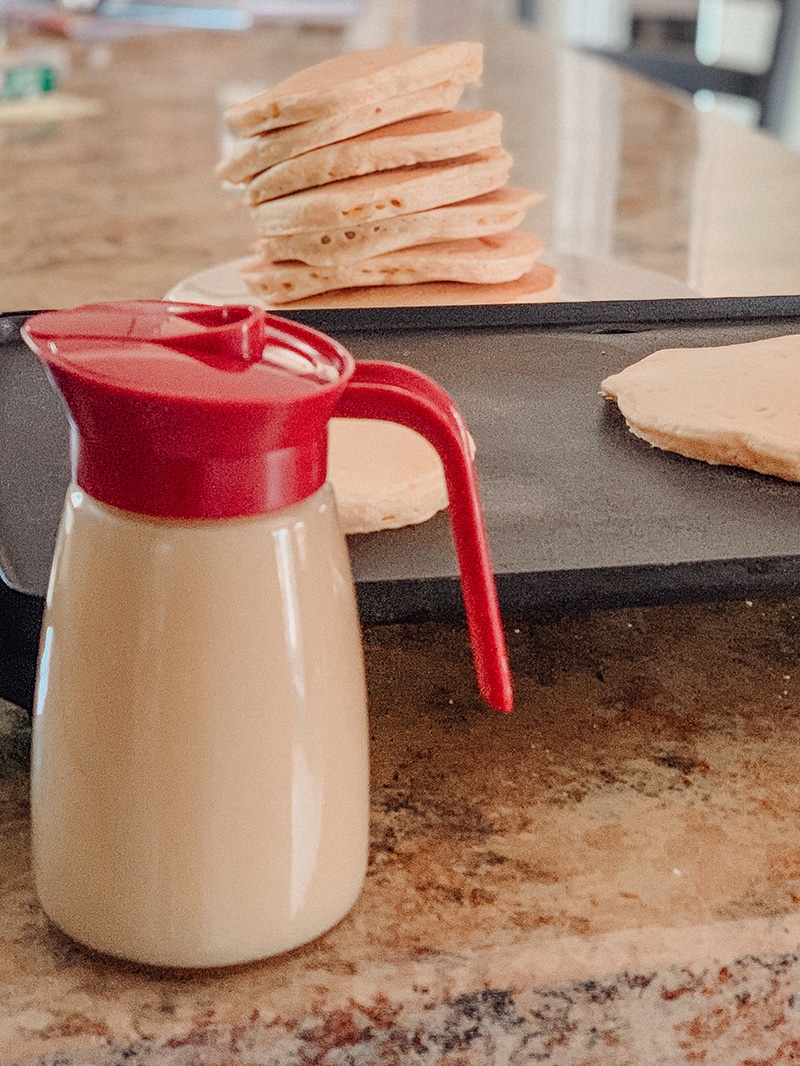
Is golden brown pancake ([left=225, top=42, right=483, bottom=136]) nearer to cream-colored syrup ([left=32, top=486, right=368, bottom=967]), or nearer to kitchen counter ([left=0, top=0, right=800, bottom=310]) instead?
kitchen counter ([left=0, top=0, right=800, bottom=310])

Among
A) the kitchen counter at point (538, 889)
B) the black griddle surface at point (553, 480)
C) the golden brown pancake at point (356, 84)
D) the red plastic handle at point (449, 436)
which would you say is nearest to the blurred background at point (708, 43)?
the golden brown pancake at point (356, 84)

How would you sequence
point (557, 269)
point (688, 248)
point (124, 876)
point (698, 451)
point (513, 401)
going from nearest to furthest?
point (124, 876) < point (698, 451) < point (513, 401) < point (557, 269) < point (688, 248)

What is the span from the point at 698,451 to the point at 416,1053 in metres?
0.42

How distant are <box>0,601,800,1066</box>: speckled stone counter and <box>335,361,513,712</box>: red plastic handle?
11cm

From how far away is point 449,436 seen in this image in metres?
0.48

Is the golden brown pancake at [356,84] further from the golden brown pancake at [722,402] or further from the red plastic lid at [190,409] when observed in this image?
the red plastic lid at [190,409]

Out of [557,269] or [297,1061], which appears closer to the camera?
[297,1061]

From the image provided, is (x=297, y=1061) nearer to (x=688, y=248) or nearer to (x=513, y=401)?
(x=513, y=401)

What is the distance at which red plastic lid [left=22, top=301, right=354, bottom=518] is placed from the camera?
0.43 meters

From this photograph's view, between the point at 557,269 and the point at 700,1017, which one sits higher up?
the point at 557,269

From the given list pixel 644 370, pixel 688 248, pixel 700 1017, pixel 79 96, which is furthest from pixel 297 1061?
pixel 79 96

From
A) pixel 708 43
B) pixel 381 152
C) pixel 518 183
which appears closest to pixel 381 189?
pixel 381 152

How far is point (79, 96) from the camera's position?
8.91ft

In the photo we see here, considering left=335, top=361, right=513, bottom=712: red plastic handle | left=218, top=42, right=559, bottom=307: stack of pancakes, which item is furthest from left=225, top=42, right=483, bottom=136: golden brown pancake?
left=335, top=361, right=513, bottom=712: red plastic handle
